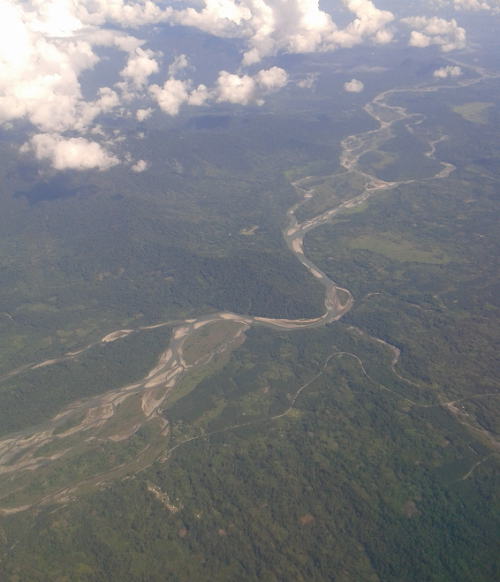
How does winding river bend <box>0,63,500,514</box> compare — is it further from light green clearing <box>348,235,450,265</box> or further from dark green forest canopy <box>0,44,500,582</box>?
light green clearing <box>348,235,450,265</box>

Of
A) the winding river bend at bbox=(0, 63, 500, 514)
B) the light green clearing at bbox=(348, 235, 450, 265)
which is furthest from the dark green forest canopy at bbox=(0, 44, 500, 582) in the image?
the light green clearing at bbox=(348, 235, 450, 265)

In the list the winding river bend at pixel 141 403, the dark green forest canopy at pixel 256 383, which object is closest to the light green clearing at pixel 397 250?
the dark green forest canopy at pixel 256 383

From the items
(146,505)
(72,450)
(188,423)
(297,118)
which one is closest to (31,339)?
(72,450)

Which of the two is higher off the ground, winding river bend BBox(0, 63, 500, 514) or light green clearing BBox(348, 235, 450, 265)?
winding river bend BBox(0, 63, 500, 514)

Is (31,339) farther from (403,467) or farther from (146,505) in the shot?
(403,467)

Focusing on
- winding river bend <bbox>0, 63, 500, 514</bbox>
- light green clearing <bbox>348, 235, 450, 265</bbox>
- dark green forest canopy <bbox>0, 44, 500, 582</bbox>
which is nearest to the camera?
dark green forest canopy <bbox>0, 44, 500, 582</bbox>

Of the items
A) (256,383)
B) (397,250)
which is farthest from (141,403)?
(397,250)

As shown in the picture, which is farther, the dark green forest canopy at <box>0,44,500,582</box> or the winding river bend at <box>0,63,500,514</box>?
the winding river bend at <box>0,63,500,514</box>

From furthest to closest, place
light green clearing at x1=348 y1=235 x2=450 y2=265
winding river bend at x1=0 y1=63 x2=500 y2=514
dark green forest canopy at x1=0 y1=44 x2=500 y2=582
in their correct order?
light green clearing at x1=348 y1=235 x2=450 y2=265 < winding river bend at x1=0 y1=63 x2=500 y2=514 < dark green forest canopy at x1=0 y1=44 x2=500 y2=582

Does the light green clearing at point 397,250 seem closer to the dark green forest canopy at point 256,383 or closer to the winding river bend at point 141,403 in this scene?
the dark green forest canopy at point 256,383
